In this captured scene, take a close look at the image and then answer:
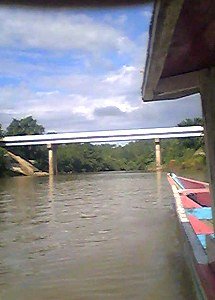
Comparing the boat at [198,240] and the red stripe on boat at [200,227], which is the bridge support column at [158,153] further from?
the red stripe on boat at [200,227]

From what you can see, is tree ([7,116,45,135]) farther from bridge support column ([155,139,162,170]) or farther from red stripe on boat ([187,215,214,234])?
red stripe on boat ([187,215,214,234])

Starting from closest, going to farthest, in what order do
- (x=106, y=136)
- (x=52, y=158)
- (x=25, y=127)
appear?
(x=106, y=136) → (x=52, y=158) → (x=25, y=127)

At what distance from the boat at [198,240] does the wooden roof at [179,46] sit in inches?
70.5

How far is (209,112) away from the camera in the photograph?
4.59 meters

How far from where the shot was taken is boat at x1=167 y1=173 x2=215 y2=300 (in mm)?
4568

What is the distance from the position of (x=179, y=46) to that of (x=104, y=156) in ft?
303

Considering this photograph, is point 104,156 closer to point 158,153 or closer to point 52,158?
point 52,158

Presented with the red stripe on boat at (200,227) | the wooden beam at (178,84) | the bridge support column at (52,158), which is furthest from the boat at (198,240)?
the bridge support column at (52,158)

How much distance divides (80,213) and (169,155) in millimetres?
58182

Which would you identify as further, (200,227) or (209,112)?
(200,227)

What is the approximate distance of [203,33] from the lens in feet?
11.4

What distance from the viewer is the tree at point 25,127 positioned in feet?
258

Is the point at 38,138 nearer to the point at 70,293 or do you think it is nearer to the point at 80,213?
the point at 80,213

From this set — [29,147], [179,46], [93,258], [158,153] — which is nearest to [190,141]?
[158,153]
